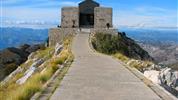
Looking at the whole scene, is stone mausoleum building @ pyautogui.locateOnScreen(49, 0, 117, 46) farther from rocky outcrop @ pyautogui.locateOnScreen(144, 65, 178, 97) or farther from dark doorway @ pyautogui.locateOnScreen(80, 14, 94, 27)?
rocky outcrop @ pyautogui.locateOnScreen(144, 65, 178, 97)

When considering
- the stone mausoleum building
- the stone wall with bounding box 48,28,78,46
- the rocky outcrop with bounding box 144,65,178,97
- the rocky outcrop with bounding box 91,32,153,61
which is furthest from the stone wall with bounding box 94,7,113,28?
the rocky outcrop with bounding box 144,65,178,97

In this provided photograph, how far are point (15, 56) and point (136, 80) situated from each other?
68.6 metres

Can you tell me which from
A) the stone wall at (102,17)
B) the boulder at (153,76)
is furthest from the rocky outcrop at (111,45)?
the boulder at (153,76)

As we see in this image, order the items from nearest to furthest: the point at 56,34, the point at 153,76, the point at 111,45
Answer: the point at 153,76 < the point at 111,45 < the point at 56,34

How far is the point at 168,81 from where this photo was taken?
17.8 metres

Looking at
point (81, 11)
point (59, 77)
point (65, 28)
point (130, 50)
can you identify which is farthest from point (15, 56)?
point (59, 77)

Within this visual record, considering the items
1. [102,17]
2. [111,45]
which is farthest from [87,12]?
[111,45]

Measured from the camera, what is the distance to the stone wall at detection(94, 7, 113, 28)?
59.8 metres

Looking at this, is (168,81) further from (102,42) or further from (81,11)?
(81,11)

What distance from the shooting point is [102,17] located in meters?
60.9

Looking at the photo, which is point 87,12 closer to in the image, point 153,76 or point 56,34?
point 56,34

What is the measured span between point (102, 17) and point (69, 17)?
4223mm

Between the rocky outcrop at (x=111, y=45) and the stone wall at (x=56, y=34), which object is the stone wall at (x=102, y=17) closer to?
the stone wall at (x=56, y=34)

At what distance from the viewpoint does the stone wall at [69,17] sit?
60009 mm
